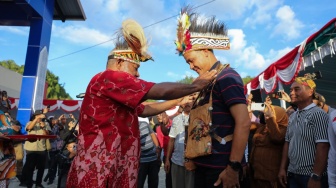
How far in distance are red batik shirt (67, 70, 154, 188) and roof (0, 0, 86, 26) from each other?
22.2 feet

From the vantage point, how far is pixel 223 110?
1973mm

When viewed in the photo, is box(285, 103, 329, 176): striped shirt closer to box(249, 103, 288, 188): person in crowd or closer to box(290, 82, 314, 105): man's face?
box(290, 82, 314, 105): man's face

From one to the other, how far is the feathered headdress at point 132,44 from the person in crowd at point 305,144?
1.79 m

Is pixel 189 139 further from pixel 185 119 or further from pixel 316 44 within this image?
pixel 316 44

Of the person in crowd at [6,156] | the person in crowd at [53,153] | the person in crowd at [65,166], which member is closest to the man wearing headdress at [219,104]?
the person in crowd at [6,156]

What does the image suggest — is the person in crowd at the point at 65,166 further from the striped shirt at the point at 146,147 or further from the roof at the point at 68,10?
the roof at the point at 68,10

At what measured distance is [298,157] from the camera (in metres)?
2.83

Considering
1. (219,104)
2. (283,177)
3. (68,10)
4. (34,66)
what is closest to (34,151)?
(34,66)

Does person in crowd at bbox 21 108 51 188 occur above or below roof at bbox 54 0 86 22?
below

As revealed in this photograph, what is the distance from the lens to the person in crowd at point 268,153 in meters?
3.38

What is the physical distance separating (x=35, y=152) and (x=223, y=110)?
6.55 meters

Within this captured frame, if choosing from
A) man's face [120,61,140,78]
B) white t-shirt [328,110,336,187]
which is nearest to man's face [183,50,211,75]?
man's face [120,61,140,78]

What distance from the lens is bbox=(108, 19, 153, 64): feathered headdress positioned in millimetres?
2236

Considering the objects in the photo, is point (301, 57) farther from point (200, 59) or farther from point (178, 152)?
point (200, 59)
